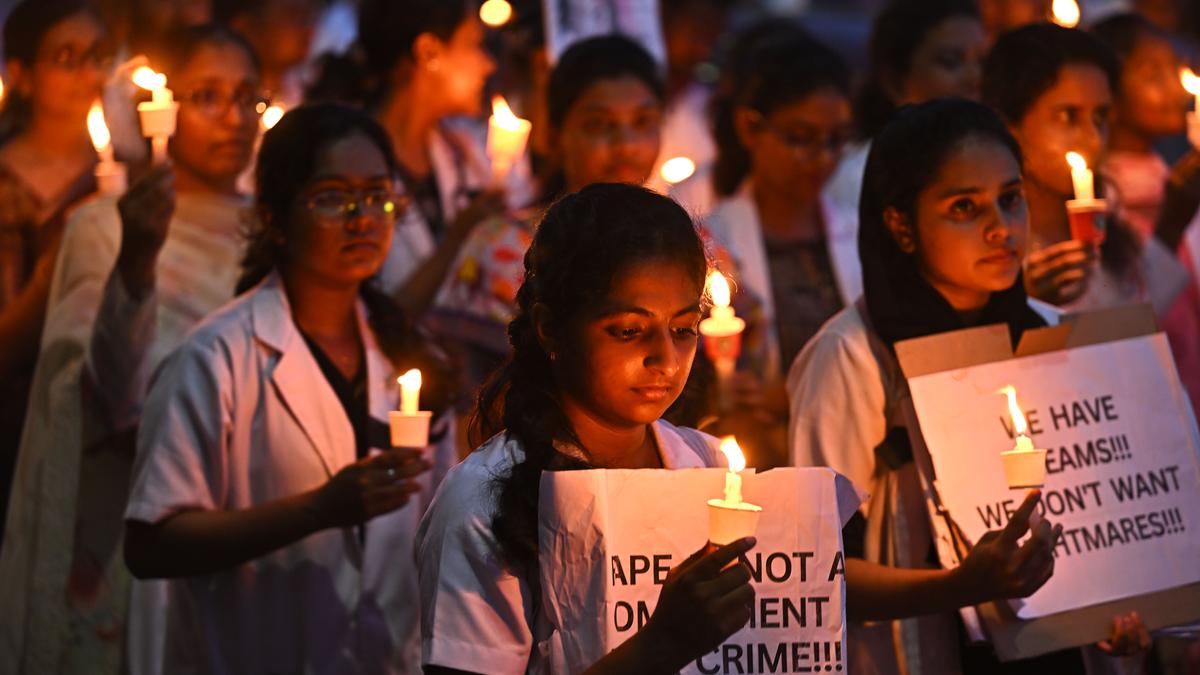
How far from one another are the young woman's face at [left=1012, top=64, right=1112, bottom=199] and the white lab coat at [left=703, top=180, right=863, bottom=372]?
3.06 feet

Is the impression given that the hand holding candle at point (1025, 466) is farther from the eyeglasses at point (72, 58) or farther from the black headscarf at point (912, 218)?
the eyeglasses at point (72, 58)

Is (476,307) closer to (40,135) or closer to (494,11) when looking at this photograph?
(40,135)

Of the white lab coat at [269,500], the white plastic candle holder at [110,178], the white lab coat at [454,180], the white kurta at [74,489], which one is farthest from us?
the white lab coat at [454,180]

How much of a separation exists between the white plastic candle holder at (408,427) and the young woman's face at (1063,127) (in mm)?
2141

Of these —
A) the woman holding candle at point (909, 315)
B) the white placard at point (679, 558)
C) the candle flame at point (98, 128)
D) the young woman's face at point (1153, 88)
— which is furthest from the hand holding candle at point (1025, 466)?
the young woman's face at point (1153, 88)

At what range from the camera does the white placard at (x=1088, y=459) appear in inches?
150

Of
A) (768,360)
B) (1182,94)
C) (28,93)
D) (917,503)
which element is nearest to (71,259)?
(28,93)

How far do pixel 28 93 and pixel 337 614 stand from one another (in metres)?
2.72

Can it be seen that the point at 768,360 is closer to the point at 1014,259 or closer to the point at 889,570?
the point at 1014,259

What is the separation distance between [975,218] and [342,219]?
163 centimetres

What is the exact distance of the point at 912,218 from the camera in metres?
4.12

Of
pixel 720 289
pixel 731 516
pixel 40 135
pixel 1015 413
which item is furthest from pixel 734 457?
pixel 40 135

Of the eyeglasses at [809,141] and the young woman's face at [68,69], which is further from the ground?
the young woman's face at [68,69]

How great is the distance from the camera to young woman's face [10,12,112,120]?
6.00 meters
